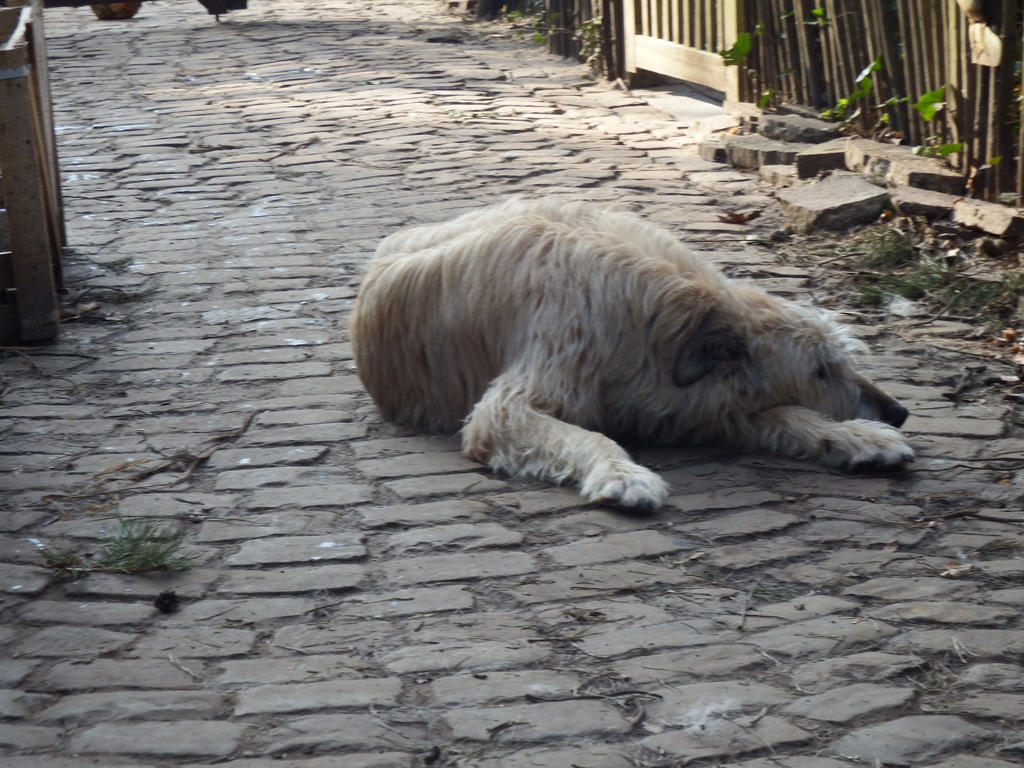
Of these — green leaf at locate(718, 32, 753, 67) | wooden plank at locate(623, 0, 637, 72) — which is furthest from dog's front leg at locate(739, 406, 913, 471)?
wooden plank at locate(623, 0, 637, 72)

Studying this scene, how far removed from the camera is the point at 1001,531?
13.1 feet

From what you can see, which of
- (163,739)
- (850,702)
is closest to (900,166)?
(850,702)

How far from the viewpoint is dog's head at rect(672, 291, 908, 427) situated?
15.1 ft

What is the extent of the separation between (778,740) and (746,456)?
6.14ft

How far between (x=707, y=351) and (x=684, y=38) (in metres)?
6.98

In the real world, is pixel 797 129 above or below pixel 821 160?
above

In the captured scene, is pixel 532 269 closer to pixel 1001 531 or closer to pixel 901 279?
pixel 1001 531

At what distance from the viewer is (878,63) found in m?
7.79

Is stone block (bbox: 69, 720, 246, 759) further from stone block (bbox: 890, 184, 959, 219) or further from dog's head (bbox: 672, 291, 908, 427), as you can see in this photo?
stone block (bbox: 890, 184, 959, 219)

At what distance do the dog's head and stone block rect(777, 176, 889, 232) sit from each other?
259 cm

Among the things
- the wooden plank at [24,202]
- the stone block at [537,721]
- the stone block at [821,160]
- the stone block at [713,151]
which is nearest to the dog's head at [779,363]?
the stone block at [537,721]

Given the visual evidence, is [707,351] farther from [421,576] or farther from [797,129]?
[797,129]

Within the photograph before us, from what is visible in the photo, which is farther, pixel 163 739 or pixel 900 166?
pixel 900 166

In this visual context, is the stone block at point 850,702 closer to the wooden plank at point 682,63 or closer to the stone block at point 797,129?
the stone block at point 797,129
